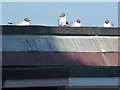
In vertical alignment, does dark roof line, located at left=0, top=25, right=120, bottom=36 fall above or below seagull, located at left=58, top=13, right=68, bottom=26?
below

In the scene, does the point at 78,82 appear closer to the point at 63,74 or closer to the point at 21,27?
the point at 63,74

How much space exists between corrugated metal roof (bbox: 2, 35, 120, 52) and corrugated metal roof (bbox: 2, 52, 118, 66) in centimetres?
14

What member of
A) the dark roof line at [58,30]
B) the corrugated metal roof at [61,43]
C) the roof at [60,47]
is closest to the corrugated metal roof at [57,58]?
the roof at [60,47]

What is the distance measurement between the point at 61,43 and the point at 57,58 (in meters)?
0.66

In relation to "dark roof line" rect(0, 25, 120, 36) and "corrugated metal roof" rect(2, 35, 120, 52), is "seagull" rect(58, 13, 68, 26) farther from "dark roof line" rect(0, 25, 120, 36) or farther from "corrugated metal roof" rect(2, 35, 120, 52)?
"corrugated metal roof" rect(2, 35, 120, 52)

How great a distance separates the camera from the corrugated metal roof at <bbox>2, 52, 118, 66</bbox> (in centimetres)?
904

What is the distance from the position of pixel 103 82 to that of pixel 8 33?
2.69 metres

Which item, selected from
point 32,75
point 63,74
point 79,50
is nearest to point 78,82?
point 63,74

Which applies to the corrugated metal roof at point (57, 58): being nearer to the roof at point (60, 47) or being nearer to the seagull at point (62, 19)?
the roof at point (60, 47)

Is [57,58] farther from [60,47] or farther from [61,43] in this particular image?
[61,43]

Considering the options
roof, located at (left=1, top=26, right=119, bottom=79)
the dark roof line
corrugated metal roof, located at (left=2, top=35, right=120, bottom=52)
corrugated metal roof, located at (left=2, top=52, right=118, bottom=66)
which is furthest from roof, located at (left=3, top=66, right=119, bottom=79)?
the dark roof line

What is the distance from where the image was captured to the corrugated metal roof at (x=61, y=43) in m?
9.46

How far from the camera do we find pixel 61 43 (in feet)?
32.6

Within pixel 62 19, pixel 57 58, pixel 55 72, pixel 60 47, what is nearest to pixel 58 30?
pixel 60 47
